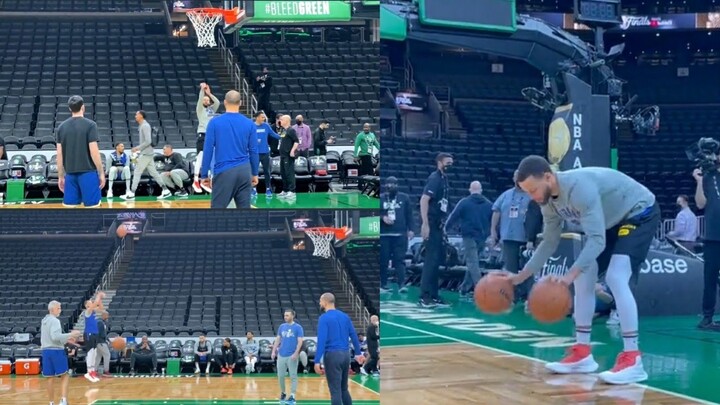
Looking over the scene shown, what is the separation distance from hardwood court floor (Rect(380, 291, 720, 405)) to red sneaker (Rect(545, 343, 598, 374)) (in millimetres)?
20

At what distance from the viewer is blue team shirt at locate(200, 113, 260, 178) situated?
4726 mm

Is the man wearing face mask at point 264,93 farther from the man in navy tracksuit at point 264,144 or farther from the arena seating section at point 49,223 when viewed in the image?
the man in navy tracksuit at point 264,144

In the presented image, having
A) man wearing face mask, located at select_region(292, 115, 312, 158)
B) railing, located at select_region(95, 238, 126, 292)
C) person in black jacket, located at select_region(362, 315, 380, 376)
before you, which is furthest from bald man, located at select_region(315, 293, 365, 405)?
railing, located at select_region(95, 238, 126, 292)

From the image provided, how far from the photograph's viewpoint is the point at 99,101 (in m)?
14.1

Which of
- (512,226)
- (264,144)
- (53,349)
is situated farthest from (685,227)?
(53,349)

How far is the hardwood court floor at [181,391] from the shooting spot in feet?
27.8

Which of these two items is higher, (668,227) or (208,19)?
(208,19)

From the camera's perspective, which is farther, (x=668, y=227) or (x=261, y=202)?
(x=261, y=202)

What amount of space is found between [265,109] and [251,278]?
8.17 ft

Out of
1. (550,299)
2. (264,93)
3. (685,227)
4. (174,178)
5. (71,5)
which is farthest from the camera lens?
(71,5)

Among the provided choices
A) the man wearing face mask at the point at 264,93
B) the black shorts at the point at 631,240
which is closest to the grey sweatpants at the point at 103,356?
the man wearing face mask at the point at 264,93

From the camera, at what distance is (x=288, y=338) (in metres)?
8.64

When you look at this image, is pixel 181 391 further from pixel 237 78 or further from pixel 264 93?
pixel 237 78

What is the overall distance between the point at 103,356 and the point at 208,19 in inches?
226
